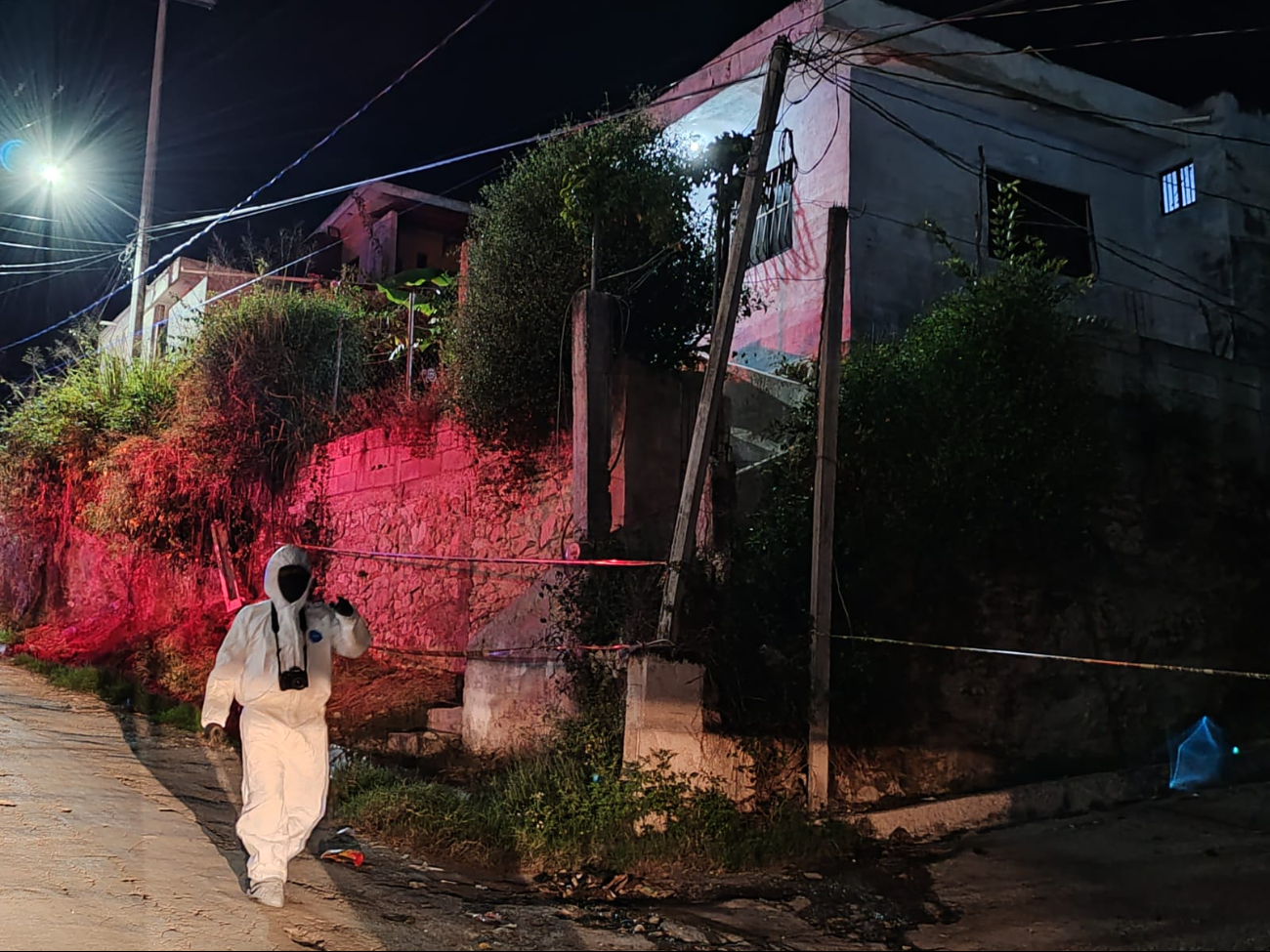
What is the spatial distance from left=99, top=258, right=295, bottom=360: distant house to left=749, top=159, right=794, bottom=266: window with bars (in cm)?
809

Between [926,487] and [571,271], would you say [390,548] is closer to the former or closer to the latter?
[571,271]

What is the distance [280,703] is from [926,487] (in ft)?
17.9

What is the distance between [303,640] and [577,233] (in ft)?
16.6

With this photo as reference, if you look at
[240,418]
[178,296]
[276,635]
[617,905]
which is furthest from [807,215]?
[178,296]

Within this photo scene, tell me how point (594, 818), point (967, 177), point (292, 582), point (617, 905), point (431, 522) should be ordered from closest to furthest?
point (292, 582), point (617, 905), point (594, 818), point (431, 522), point (967, 177)

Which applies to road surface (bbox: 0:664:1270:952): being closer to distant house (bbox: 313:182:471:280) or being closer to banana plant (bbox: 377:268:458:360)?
banana plant (bbox: 377:268:458:360)

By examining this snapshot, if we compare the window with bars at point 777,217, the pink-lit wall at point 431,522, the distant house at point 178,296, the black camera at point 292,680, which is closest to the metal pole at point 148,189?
the distant house at point 178,296

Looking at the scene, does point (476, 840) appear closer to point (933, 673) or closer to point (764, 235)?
point (933, 673)

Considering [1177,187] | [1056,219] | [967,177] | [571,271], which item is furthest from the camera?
[1177,187]

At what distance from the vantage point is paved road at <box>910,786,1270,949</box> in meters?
4.78

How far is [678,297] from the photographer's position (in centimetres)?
897

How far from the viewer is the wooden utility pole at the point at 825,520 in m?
6.63

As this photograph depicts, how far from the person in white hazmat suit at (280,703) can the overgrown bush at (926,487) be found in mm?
2889

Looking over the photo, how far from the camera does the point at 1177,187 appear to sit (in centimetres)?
1402
